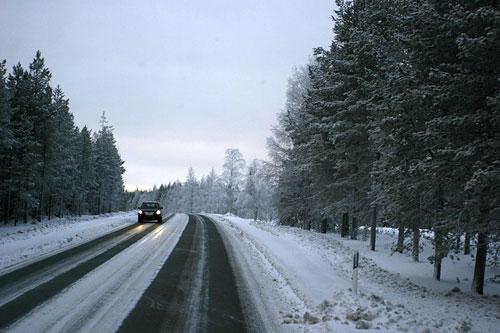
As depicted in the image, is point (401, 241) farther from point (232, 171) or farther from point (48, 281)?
point (232, 171)

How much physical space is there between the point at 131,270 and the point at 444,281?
31.4 feet

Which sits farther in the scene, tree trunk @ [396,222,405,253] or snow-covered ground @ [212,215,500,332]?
tree trunk @ [396,222,405,253]

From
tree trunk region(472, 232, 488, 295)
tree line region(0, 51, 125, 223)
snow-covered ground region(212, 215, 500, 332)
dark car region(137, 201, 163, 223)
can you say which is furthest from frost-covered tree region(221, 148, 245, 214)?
tree trunk region(472, 232, 488, 295)

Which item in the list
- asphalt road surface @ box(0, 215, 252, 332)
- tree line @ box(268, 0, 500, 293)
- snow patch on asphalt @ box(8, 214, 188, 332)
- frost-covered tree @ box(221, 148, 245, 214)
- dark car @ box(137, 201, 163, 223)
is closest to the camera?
snow patch on asphalt @ box(8, 214, 188, 332)

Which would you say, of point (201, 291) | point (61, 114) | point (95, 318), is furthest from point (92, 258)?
point (61, 114)

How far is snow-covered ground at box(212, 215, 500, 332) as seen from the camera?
8016 millimetres

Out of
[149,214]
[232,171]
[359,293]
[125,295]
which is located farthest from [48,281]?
[232,171]

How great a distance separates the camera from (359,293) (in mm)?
10375

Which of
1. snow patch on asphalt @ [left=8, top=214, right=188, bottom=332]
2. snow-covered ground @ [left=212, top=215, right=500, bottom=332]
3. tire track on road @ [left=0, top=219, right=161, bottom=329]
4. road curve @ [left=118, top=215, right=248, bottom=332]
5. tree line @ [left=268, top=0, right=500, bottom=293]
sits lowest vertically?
tire track on road @ [left=0, top=219, right=161, bottom=329]

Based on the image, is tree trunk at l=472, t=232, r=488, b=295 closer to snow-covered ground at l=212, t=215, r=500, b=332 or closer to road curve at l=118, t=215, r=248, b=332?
snow-covered ground at l=212, t=215, r=500, b=332

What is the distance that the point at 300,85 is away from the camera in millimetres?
34906

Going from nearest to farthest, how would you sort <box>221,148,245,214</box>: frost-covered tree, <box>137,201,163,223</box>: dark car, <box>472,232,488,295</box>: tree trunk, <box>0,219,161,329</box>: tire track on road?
<box>0,219,161,329</box>: tire track on road
<box>472,232,488,295</box>: tree trunk
<box>137,201,163,223</box>: dark car
<box>221,148,245,214</box>: frost-covered tree

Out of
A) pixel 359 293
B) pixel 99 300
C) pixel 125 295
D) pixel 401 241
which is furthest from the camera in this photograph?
pixel 401 241

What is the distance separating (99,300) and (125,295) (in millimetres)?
647
